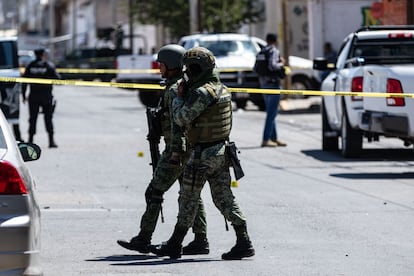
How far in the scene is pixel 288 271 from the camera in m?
8.95

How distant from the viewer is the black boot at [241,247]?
9461 mm

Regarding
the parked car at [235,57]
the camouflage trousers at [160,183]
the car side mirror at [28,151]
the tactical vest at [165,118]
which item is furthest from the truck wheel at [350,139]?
the parked car at [235,57]

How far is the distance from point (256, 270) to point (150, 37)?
6960cm

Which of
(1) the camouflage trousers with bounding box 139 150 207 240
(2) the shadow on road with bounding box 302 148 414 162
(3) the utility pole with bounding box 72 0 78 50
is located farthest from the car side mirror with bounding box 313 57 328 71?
(3) the utility pole with bounding box 72 0 78 50

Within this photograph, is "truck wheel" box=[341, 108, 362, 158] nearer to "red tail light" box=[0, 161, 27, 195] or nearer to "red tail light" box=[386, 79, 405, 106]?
"red tail light" box=[386, 79, 405, 106]

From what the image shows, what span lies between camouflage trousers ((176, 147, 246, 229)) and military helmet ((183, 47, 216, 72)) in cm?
67

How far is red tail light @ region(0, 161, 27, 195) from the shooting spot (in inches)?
263

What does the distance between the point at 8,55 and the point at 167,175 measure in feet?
40.6

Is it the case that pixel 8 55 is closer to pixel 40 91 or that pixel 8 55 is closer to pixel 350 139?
pixel 40 91

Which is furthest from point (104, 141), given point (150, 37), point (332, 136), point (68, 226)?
point (150, 37)

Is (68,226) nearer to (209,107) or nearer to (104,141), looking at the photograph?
(209,107)

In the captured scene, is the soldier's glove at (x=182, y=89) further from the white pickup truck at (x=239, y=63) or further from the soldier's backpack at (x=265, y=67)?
the white pickup truck at (x=239, y=63)

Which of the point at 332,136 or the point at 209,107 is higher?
the point at 209,107

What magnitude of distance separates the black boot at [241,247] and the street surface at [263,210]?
3.4 inches
